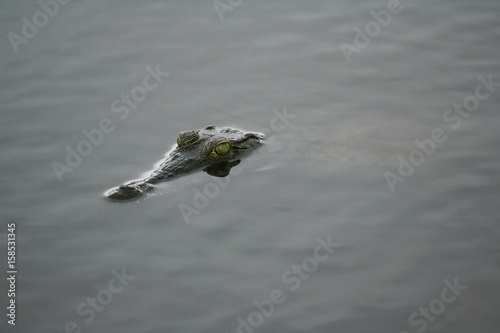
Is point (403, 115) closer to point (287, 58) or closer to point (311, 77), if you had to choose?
point (311, 77)

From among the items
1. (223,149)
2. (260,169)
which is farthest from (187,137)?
(260,169)

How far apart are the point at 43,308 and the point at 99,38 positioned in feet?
22.5

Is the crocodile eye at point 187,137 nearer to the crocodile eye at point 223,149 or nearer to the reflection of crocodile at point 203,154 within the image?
the reflection of crocodile at point 203,154

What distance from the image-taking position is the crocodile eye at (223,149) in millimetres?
9000

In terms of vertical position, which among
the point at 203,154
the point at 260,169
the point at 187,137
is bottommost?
the point at 260,169

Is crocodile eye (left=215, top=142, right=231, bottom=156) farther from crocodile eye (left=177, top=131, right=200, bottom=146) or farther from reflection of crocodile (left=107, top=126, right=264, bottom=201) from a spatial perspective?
crocodile eye (left=177, top=131, right=200, bottom=146)

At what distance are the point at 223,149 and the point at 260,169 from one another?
61cm

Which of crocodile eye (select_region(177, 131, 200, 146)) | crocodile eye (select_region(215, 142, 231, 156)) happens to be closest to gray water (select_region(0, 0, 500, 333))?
crocodile eye (select_region(215, 142, 231, 156))

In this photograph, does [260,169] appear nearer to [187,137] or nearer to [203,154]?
[203,154]

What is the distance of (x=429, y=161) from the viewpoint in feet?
29.6

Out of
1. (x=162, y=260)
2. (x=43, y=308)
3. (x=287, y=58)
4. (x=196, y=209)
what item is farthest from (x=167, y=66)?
(x=43, y=308)

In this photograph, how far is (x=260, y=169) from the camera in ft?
30.0

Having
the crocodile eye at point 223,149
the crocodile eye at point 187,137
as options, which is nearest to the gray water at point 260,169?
the crocodile eye at point 223,149

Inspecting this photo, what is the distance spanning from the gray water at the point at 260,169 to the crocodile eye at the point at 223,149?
0.40 m
